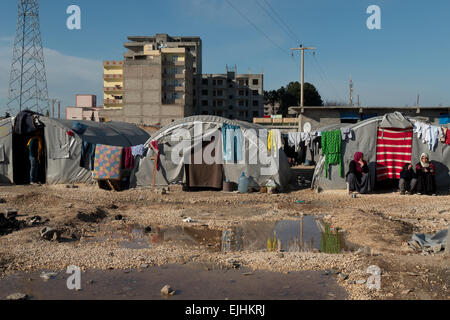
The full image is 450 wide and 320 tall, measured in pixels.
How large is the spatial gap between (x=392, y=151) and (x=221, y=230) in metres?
7.61

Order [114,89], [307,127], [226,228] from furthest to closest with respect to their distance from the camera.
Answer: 1. [114,89]
2. [307,127]
3. [226,228]

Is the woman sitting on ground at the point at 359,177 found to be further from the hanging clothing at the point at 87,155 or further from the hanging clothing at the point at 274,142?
the hanging clothing at the point at 87,155

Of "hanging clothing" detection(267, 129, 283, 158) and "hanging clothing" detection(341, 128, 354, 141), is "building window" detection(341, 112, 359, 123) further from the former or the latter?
"hanging clothing" detection(267, 129, 283, 158)

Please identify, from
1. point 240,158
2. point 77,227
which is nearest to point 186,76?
point 240,158

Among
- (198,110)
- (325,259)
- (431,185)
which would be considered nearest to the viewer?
(325,259)

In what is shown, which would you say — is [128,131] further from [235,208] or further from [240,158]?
[235,208]

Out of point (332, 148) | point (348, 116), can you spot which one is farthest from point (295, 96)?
point (332, 148)

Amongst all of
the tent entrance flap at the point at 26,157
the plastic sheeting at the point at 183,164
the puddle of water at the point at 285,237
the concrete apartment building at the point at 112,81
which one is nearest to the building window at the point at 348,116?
the plastic sheeting at the point at 183,164

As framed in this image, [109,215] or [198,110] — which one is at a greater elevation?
[198,110]

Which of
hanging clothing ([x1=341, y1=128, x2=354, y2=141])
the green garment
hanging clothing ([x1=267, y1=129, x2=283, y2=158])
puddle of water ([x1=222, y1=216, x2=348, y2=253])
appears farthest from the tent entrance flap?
hanging clothing ([x1=341, y1=128, x2=354, y2=141])

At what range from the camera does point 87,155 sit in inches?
610

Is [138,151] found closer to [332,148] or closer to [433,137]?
[332,148]
